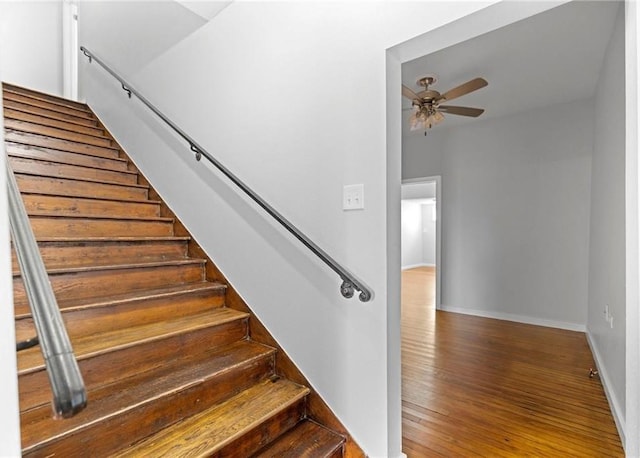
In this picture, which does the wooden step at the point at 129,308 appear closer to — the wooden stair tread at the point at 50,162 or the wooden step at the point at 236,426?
the wooden step at the point at 236,426

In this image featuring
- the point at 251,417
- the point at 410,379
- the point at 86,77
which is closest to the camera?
the point at 251,417

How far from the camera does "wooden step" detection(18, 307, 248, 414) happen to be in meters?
1.30

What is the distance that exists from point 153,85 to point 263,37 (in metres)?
1.35

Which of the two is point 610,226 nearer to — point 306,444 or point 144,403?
point 306,444

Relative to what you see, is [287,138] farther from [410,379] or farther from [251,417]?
[410,379]

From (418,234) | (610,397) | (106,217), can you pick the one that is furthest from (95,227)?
(418,234)

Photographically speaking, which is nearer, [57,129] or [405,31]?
[405,31]

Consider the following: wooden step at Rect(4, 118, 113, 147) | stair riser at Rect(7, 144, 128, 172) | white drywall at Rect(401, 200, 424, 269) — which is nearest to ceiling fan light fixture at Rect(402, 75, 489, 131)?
stair riser at Rect(7, 144, 128, 172)

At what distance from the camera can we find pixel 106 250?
2117 mm

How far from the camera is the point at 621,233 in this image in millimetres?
2104

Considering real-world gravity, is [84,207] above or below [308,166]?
below

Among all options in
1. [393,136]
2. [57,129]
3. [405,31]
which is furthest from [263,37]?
[57,129]

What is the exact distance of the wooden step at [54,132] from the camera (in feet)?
8.93

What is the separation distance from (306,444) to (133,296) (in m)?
1.20
